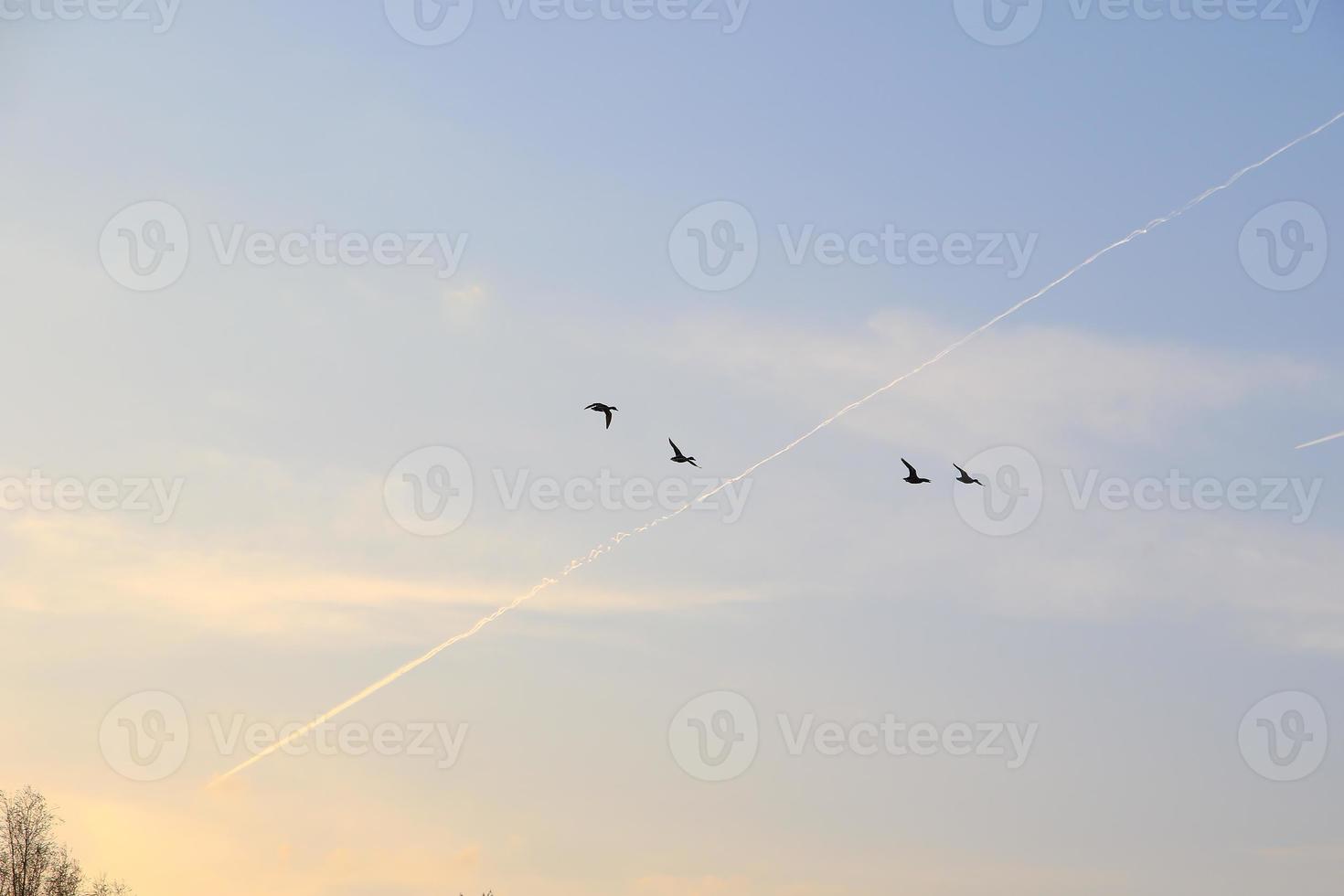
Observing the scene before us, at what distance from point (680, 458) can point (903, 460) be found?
11.3 meters

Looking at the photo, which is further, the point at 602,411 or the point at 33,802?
the point at 33,802

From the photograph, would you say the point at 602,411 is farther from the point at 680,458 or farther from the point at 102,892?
the point at 102,892

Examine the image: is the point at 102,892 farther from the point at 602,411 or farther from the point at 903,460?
the point at 903,460

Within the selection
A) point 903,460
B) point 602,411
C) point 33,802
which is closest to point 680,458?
point 602,411

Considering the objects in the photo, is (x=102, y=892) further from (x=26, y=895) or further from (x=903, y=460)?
(x=903, y=460)

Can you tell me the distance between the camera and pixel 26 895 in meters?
132

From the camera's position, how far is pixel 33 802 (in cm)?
13238

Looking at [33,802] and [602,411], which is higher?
[602,411]

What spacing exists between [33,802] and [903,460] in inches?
3190

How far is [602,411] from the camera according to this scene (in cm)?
8775

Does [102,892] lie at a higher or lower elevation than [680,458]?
lower

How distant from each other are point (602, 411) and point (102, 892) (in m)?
75.0

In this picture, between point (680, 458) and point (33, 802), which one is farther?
point (33, 802)

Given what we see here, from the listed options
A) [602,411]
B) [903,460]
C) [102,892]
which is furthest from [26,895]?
[903,460]
